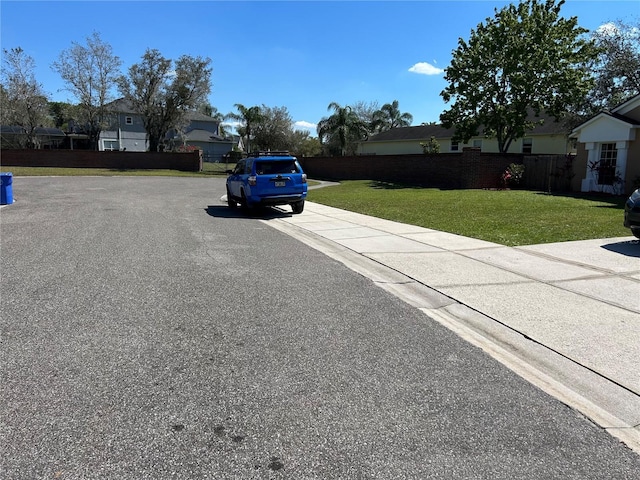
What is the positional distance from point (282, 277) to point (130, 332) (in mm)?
2719

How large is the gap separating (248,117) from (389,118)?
878 inches

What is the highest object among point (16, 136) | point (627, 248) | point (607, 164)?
point (16, 136)

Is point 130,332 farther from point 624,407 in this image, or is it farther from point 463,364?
point 624,407

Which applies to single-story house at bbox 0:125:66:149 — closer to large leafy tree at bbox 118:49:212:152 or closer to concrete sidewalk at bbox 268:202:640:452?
large leafy tree at bbox 118:49:212:152

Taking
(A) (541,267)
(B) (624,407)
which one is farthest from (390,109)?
(B) (624,407)

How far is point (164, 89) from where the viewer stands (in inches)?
1745

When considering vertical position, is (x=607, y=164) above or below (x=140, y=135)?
below

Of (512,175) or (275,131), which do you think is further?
(275,131)

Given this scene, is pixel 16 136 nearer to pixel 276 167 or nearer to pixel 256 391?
pixel 276 167

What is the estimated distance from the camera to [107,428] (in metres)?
3.04

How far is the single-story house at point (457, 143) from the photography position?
124 ft

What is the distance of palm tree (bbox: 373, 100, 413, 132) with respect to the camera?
2586 inches

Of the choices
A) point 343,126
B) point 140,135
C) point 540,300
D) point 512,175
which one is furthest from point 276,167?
point 140,135

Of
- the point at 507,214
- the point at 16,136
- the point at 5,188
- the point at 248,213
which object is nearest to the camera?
the point at 507,214
